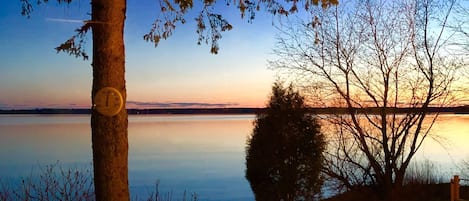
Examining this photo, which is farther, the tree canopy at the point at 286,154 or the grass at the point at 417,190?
the grass at the point at 417,190

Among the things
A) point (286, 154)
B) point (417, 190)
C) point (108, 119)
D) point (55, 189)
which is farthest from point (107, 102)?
point (417, 190)

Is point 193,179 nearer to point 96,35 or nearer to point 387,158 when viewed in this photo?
point 387,158

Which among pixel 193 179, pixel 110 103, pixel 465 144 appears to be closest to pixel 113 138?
pixel 110 103

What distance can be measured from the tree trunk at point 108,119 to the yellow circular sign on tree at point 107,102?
40mm

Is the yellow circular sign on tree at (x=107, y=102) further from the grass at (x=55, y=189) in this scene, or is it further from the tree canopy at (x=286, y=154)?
the tree canopy at (x=286, y=154)

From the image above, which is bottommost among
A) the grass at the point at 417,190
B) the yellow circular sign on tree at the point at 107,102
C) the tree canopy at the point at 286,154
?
the grass at the point at 417,190

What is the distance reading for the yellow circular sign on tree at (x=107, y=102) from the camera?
15.3 feet

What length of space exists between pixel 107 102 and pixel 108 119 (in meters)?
0.16

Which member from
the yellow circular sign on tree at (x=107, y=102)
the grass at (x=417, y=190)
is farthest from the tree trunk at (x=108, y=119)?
the grass at (x=417, y=190)

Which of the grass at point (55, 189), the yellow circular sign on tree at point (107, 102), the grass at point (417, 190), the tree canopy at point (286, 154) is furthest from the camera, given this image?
the grass at point (417, 190)

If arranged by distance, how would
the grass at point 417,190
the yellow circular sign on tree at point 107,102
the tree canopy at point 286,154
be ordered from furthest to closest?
the grass at point 417,190
the tree canopy at point 286,154
the yellow circular sign on tree at point 107,102

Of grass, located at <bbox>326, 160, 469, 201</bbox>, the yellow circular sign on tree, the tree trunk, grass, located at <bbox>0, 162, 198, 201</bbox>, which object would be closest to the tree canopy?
grass, located at <bbox>326, 160, 469, 201</bbox>

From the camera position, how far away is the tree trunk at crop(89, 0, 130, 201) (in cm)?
466

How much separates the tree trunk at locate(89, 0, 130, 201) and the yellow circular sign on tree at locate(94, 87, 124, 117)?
0.13 ft
